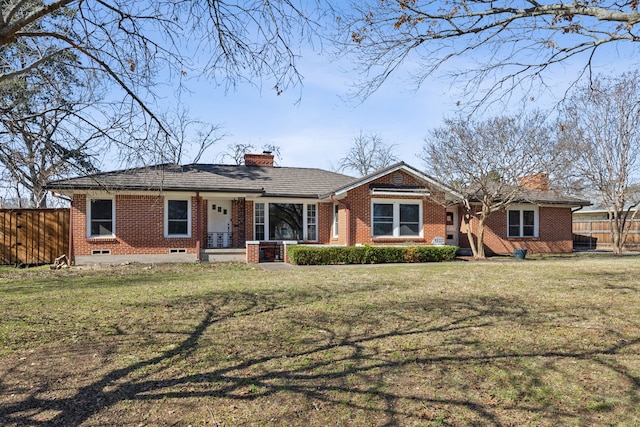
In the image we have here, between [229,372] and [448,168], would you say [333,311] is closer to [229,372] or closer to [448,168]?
[229,372]

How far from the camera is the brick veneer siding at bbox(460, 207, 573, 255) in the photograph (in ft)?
71.1

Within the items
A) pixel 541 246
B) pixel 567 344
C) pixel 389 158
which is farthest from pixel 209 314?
pixel 389 158

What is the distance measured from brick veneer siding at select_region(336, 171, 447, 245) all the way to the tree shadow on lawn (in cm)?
1188

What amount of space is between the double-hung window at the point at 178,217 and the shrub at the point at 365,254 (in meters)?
4.24

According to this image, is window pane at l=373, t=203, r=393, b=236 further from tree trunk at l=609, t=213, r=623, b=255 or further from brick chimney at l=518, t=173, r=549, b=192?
tree trunk at l=609, t=213, r=623, b=255

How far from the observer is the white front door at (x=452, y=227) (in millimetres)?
21844

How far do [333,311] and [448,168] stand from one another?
43.7ft

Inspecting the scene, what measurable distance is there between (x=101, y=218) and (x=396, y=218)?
11776 mm

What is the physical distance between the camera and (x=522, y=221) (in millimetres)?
22281

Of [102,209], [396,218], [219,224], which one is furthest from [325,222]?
[102,209]

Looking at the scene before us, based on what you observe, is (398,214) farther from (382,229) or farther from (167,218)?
(167,218)

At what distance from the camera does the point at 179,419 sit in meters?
3.49

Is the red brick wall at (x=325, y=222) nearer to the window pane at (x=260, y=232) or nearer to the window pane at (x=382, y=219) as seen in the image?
the window pane at (x=382, y=219)

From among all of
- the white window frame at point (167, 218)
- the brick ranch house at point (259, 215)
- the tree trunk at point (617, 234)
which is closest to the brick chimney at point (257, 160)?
the brick ranch house at point (259, 215)
